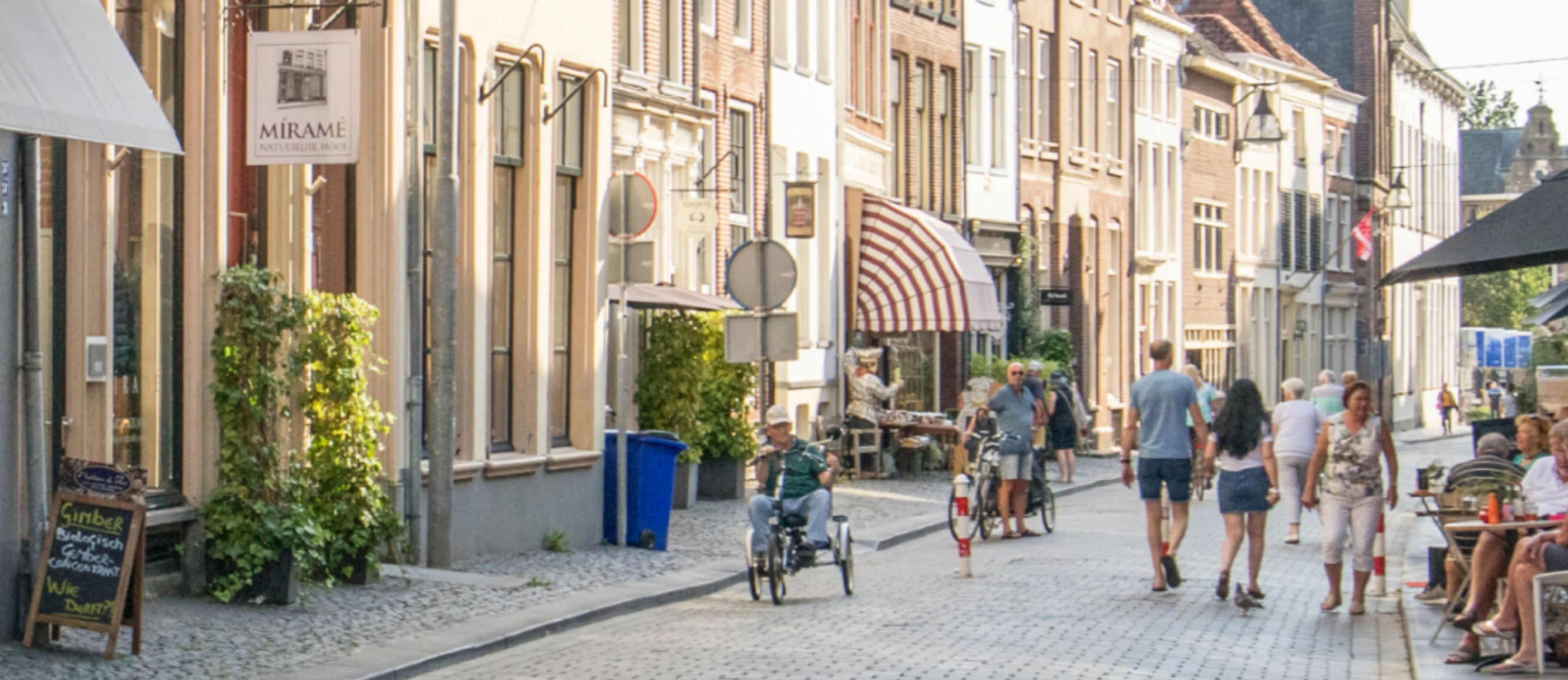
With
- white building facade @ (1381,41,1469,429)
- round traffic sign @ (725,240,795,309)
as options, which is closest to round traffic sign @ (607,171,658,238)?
round traffic sign @ (725,240,795,309)

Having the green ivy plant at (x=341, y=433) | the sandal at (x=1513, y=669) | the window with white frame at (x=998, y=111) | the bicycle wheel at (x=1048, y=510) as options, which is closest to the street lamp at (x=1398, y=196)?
the window with white frame at (x=998, y=111)

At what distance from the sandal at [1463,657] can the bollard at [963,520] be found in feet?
16.5

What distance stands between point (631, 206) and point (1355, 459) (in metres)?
6.53

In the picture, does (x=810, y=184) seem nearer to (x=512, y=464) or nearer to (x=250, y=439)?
(x=512, y=464)

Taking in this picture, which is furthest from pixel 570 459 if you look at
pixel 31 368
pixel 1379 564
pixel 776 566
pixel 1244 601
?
pixel 31 368

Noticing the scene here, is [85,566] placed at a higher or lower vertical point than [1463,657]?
higher

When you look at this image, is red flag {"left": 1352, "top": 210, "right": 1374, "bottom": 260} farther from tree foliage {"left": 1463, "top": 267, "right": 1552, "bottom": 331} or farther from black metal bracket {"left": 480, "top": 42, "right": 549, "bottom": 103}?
tree foliage {"left": 1463, "top": 267, "right": 1552, "bottom": 331}

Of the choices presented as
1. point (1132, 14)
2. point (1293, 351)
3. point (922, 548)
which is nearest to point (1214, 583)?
point (922, 548)

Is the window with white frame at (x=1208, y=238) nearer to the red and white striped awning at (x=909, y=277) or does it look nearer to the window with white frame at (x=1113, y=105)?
the window with white frame at (x=1113, y=105)

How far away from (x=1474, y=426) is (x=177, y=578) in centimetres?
1468

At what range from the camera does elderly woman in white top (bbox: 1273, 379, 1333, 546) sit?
734 inches

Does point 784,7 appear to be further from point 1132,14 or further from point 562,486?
point 1132,14

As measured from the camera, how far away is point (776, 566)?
15.3 meters

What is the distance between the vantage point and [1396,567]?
19.5 metres
